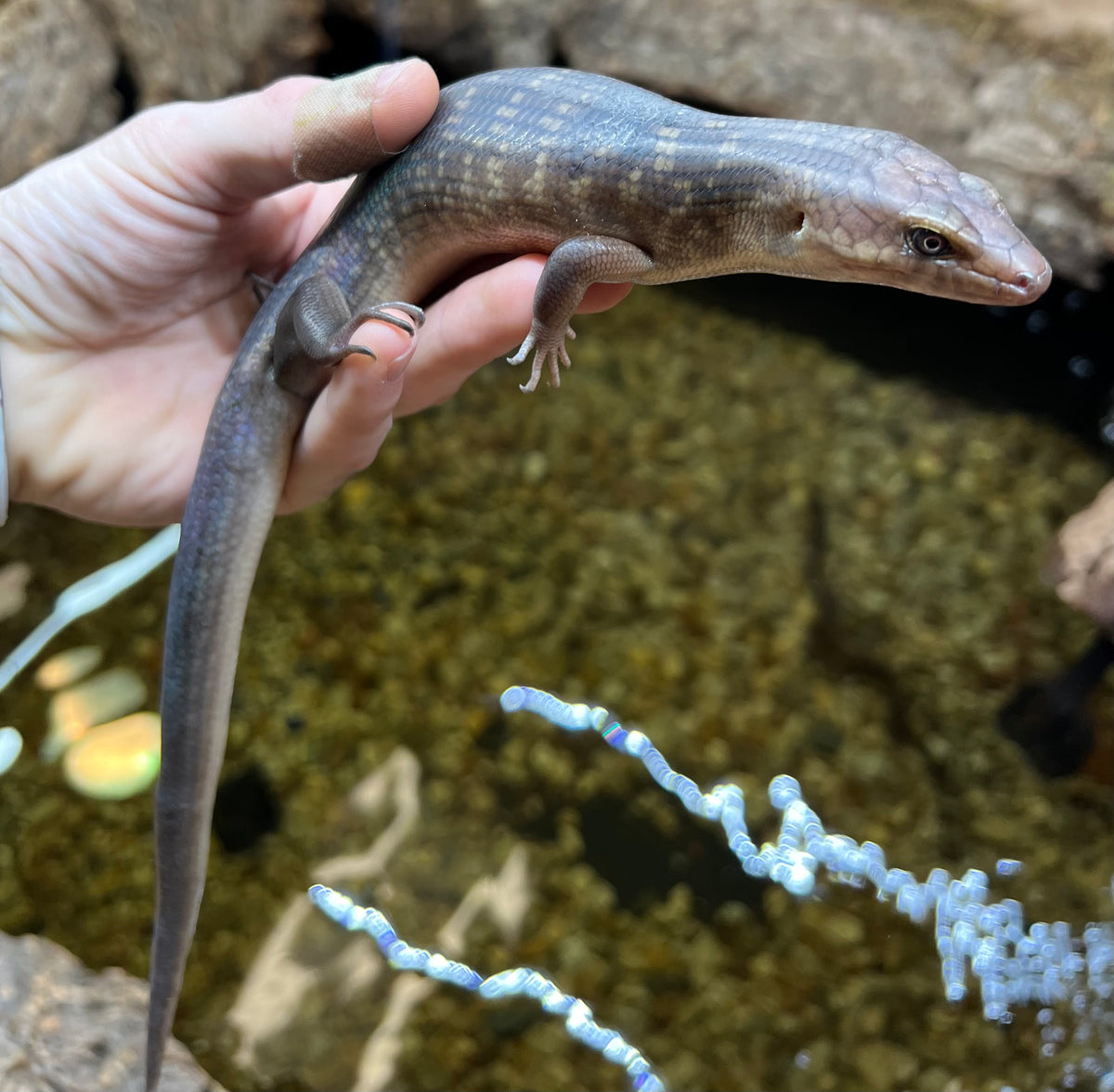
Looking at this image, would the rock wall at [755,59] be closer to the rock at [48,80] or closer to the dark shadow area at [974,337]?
the rock at [48,80]

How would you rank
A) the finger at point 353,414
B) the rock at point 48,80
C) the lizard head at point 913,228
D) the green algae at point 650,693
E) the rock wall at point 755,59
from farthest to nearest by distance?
the rock wall at point 755,59
the rock at point 48,80
the green algae at point 650,693
the finger at point 353,414
the lizard head at point 913,228

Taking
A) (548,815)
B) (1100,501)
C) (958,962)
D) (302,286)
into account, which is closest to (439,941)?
(548,815)

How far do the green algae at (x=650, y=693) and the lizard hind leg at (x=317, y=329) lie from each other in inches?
38.5

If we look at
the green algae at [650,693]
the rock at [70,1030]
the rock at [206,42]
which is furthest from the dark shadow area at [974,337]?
the rock at [70,1030]

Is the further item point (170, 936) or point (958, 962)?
point (958, 962)

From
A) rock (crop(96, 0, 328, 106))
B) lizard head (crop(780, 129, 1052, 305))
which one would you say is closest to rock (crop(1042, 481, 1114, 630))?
lizard head (crop(780, 129, 1052, 305))

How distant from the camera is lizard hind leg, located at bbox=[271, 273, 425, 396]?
4.08 ft

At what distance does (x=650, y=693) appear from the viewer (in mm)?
2162

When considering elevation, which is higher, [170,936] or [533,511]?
[170,936]

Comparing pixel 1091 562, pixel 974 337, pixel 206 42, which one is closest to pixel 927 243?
pixel 1091 562

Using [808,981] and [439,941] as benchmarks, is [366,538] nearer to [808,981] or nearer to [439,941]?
[439,941]

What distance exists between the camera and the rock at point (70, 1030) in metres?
1.31

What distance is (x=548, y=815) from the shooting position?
1983mm

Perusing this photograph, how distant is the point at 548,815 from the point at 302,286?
3.88 ft
